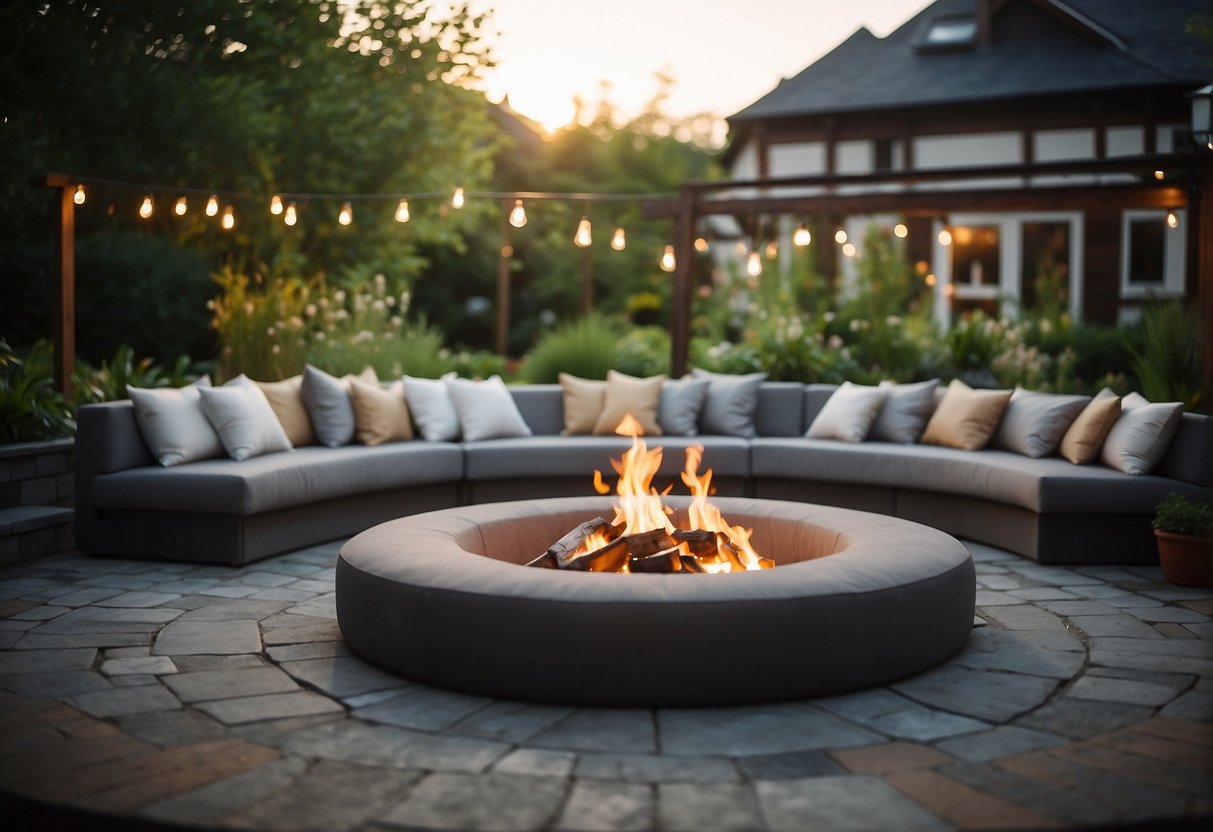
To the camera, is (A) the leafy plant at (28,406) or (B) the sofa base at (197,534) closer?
(B) the sofa base at (197,534)

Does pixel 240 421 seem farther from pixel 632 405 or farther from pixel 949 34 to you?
pixel 949 34

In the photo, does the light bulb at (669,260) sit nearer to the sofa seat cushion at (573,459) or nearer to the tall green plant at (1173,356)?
the sofa seat cushion at (573,459)

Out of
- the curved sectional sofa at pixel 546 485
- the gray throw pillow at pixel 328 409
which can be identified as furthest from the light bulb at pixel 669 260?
the gray throw pillow at pixel 328 409

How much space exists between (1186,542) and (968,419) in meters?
1.62

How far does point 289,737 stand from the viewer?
2865 millimetres

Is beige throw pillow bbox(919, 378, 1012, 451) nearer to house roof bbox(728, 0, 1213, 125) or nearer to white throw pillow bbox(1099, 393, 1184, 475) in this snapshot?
white throw pillow bbox(1099, 393, 1184, 475)

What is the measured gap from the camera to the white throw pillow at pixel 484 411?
21.8 ft

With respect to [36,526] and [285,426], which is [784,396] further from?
[36,526]

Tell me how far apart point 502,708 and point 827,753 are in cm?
97

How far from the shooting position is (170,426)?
5.38 m

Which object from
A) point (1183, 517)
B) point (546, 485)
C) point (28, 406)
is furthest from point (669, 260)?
point (28, 406)

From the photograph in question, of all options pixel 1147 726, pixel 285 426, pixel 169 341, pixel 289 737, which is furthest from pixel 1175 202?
pixel 169 341

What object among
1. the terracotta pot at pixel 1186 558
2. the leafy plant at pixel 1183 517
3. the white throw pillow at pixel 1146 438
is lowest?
the terracotta pot at pixel 1186 558

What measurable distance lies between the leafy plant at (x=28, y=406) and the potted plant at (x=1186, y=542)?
5.82m
